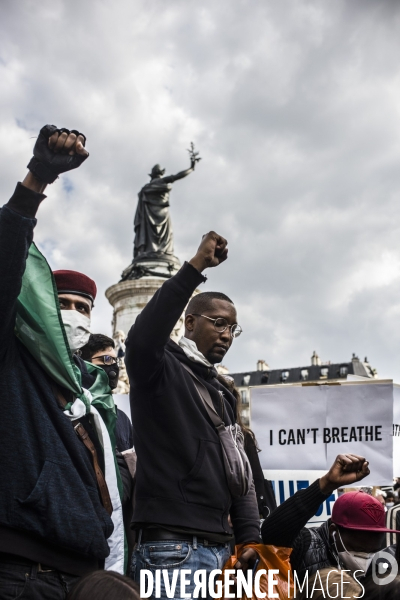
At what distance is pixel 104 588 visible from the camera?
1.86m

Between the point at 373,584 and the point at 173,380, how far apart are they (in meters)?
1.03

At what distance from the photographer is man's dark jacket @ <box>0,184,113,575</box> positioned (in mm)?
2209

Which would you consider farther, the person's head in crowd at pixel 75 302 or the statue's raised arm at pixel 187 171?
the statue's raised arm at pixel 187 171

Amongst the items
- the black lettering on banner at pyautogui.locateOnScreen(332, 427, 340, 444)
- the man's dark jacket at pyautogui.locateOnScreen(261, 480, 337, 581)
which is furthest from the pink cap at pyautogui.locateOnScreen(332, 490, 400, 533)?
the black lettering on banner at pyautogui.locateOnScreen(332, 427, 340, 444)

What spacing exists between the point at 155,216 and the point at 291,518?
57.2 ft

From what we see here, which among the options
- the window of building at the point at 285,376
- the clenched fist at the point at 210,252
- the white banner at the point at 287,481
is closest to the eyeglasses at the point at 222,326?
the clenched fist at the point at 210,252

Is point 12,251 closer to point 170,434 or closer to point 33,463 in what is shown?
point 33,463

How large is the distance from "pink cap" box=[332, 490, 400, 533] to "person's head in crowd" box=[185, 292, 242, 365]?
0.95 meters

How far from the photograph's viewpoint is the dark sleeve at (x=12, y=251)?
228 cm

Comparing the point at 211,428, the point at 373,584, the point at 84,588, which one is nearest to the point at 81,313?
the point at 211,428

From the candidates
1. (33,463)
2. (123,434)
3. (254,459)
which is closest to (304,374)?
(254,459)

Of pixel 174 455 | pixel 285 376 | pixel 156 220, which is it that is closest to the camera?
pixel 174 455

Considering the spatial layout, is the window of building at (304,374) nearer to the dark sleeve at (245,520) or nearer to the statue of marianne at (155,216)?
the statue of marianne at (155,216)

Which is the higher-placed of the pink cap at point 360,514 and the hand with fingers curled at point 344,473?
the hand with fingers curled at point 344,473
